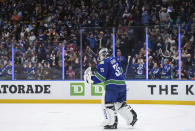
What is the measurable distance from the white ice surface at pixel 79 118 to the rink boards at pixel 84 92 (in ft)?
1.84

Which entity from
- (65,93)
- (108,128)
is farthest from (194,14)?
(108,128)

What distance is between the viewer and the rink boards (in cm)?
1092

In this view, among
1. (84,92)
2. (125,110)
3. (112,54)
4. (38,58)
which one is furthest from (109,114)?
(38,58)

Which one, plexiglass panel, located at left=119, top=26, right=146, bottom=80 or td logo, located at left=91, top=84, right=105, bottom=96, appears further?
td logo, located at left=91, top=84, right=105, bottom=96

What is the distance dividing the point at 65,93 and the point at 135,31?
2698 millimetres

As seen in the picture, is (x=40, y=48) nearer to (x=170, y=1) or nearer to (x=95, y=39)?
(x=95, y=39)

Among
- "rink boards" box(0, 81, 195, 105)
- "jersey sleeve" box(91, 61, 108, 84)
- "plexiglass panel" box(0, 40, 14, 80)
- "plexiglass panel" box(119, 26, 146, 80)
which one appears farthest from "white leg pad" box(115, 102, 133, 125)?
"plexiglass panel" box(0, 40, 14, 80)

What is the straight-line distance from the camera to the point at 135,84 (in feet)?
36.9

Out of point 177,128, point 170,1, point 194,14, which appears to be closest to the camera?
point 177,128

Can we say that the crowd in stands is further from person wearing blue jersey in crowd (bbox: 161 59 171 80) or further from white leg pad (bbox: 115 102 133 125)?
white leg pad (bbox: 115 102 133 125)

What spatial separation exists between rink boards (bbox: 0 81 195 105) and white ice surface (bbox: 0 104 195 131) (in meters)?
0.56

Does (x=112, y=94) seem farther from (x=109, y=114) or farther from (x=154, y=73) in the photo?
(x=154, y=73)

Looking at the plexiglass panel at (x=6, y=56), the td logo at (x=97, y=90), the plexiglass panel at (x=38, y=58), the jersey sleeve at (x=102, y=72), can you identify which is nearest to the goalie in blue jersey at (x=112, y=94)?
the jersey sleeve at (x=102, y=72)

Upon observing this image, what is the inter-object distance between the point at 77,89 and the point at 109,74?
4767 millimetres
